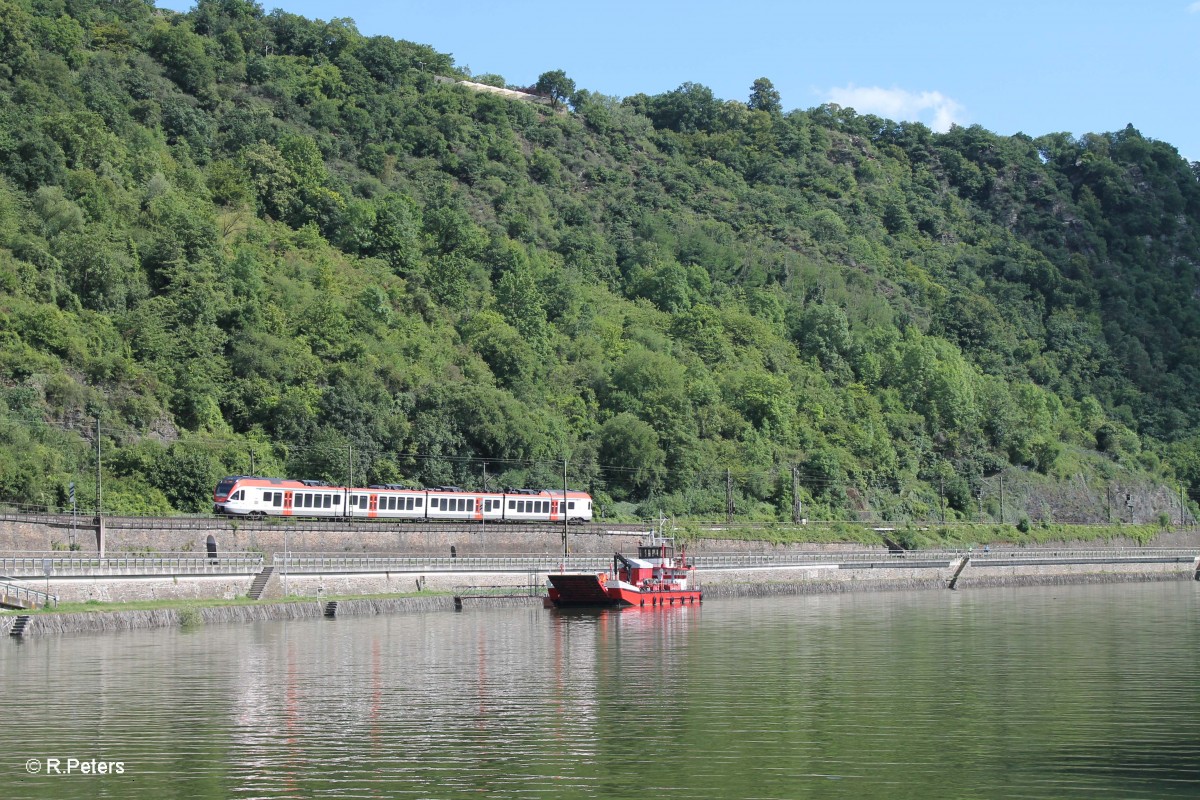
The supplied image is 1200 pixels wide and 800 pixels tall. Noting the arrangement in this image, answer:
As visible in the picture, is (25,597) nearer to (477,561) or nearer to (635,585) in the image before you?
(477,561)

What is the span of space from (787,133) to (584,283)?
240ft

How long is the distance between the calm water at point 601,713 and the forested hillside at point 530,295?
33.6m

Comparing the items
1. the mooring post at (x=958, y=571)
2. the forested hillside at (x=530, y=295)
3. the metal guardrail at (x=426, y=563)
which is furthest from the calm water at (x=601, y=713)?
the mooring post at (x=958, y=571)

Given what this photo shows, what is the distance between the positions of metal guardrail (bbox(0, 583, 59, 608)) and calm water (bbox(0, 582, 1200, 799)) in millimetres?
3011

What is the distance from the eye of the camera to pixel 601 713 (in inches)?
1129

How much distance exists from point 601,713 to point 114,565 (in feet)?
87.6

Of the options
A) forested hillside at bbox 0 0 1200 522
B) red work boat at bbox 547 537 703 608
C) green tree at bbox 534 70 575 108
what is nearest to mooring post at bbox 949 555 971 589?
forested hillside at bbox 0 0 1200 522

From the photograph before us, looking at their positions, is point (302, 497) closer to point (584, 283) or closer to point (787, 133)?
point (584, 283)

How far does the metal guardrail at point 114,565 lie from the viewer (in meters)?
46.2

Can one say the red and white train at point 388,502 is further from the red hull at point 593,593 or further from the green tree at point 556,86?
the green tree at point 556,86

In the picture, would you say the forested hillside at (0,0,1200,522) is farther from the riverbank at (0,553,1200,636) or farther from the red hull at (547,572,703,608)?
the red hull at (547,572,703,608)

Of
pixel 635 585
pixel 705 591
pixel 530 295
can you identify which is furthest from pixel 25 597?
pixel 530 295

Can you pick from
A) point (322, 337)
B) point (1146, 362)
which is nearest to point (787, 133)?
point (1146, 362)

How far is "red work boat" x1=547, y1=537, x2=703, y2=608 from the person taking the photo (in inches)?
2307
